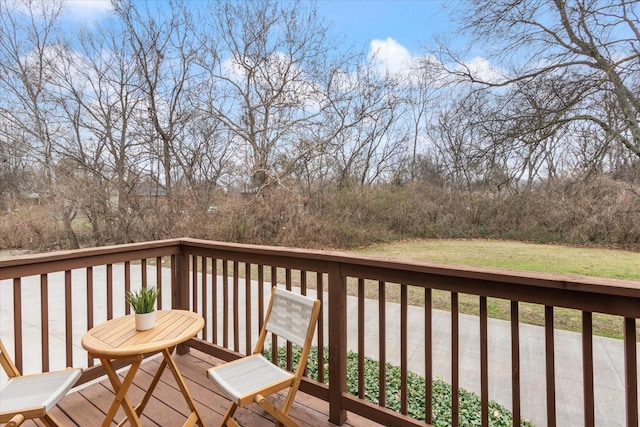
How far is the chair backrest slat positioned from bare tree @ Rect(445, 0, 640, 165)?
5.85 m

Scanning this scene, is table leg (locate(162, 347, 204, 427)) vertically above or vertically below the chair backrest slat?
below

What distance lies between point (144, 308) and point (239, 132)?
9813 millimetres

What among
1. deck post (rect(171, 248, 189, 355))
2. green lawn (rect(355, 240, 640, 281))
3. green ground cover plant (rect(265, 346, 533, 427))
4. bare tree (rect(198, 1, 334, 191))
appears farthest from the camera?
bare tree (rect(198, 1, 334, 191))

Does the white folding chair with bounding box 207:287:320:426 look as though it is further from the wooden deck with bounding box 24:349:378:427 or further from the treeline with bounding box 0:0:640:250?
the treeline with bounding box 0:0:640:250

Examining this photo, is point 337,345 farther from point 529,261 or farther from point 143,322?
point 529,261

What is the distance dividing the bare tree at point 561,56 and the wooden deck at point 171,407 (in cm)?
594

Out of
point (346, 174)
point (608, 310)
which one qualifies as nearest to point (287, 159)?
point (346, 174)

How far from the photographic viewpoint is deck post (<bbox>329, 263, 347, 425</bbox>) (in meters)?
1.96

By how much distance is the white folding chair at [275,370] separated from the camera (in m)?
1.57

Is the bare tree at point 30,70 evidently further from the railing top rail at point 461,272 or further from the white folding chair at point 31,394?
the railing top rail at point 461,272

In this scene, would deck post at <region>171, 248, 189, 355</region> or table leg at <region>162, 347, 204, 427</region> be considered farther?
deck post at <region>171, 248, 189, 355</region>

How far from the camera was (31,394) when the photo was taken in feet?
5.01

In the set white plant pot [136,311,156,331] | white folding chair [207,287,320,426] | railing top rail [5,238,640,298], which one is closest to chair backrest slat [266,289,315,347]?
white folding chair [207,287,320,426]

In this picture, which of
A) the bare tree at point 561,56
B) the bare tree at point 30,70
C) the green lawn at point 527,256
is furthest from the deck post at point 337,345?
the bare tree at point 30,70
